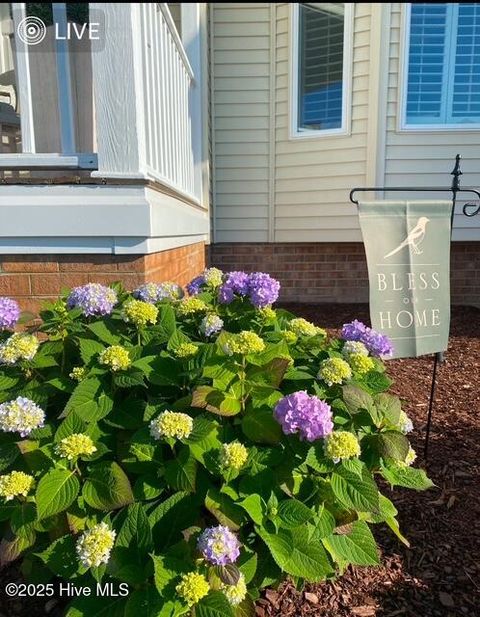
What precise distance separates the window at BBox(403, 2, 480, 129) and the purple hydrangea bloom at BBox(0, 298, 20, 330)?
4.91m

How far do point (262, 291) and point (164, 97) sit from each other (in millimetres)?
2189

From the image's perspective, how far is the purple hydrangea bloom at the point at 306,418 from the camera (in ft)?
4.08

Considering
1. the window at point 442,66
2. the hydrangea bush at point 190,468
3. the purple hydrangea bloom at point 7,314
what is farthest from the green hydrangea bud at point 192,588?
the window at point 442,66

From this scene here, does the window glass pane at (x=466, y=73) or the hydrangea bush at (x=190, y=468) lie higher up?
the window glass pane at (x=466, y=73)

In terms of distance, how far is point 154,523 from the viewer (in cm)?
131

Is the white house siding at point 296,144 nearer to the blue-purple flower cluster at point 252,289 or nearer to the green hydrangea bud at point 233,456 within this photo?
the blue-purple flower cluster at point 252,289

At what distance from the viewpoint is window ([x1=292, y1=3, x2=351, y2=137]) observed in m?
5.46

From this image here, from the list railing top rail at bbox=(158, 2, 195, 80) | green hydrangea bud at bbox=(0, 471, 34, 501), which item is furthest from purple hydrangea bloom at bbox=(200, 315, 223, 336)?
railing top rail at bbox=(158, 2, 195, 80)

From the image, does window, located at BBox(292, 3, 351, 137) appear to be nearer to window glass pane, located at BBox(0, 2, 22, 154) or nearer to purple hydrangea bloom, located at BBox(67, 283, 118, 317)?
window glass pane, located at BBox(0, 2, 22, 154)

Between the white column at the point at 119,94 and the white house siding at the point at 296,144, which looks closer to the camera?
the white column at the point at 119,94

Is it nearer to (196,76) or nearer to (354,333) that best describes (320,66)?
(196,76)

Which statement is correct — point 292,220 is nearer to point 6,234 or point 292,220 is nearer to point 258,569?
point 6,234

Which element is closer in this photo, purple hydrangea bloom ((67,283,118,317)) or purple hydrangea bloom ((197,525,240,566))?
purple hydrangea bloom ((197,525,240,566))

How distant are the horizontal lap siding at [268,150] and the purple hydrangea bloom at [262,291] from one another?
13.3ft
